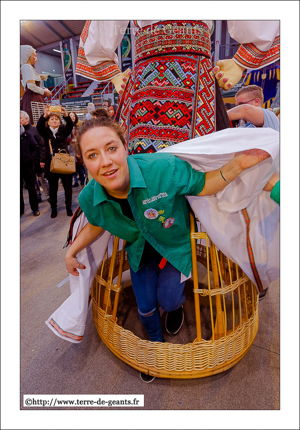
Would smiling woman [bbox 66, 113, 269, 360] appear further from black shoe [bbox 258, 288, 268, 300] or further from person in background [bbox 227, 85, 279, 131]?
black shoe [bbox 258, 288, 268, 300]

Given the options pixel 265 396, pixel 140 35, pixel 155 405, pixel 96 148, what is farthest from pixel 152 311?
pixel 140 35

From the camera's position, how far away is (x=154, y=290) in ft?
3.34

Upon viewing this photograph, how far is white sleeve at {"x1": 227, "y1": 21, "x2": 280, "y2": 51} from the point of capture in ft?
2.59

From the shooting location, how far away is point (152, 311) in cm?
99

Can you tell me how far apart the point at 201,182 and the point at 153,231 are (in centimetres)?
23

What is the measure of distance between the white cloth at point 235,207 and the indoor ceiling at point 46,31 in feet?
1.82

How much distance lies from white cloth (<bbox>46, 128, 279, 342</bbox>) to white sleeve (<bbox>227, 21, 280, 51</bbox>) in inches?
14.4

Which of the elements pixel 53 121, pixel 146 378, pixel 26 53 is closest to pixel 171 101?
pixel 26 53

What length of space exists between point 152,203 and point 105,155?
0.70 ft

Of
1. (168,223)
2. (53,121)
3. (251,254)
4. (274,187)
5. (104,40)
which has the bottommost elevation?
(251,254)

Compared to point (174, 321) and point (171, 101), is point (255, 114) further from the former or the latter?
point (174, 321)

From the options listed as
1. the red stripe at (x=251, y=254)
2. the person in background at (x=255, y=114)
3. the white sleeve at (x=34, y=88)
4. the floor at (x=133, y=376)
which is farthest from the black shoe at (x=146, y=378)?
the white sleeve at (x=34, y=88)

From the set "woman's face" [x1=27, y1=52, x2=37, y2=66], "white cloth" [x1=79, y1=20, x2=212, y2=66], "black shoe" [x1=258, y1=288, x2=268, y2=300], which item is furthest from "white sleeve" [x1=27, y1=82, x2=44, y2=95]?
"black shoe" [x1=258, y1=288, x2=268, y2=300]

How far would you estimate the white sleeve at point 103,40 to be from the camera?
0.89 metres
